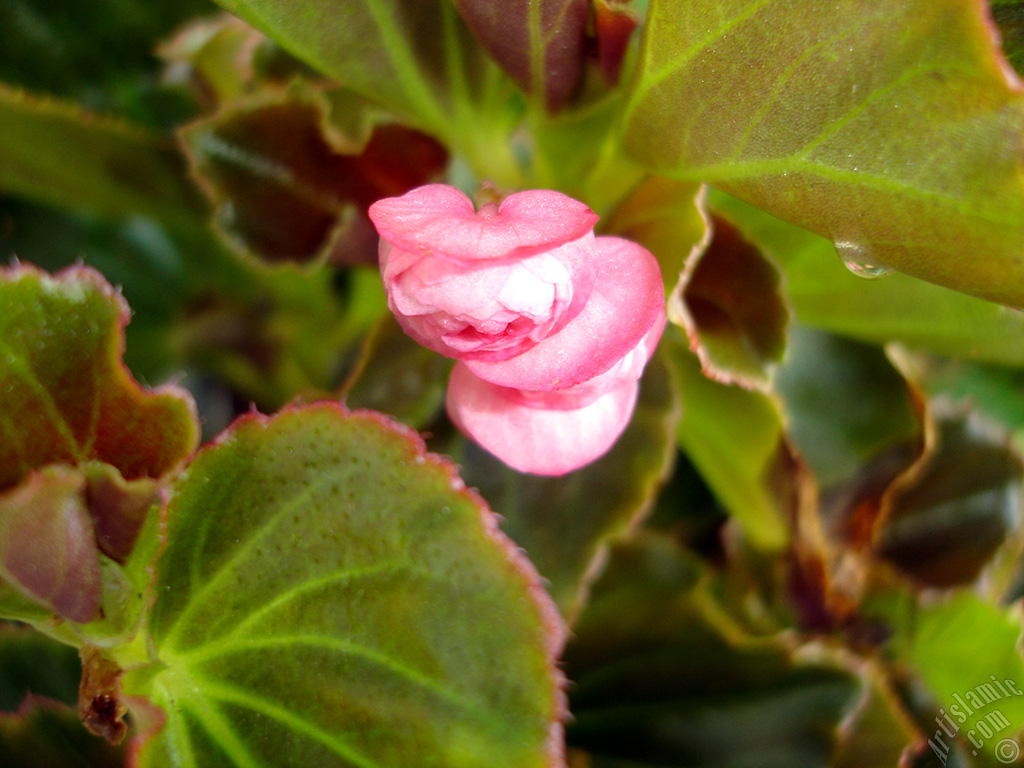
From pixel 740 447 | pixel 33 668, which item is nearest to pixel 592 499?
pixel 740 447

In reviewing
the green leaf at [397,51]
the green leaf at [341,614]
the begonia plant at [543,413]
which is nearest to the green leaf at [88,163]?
the begonia plant at [543,413]

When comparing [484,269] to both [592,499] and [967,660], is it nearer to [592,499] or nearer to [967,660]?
[592,499]

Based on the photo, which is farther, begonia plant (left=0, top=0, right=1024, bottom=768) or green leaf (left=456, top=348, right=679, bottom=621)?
green leaf (left=456, top=348, right=679, bottom=621)

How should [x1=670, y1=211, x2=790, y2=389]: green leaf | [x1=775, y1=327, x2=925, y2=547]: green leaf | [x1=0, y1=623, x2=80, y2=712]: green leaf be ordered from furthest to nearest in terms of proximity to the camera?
1. [x1=775, y1=327, x2=925, y2=547]: green leaf
2. [x1=0, y1=623, x2=80, y2=712]: green leaf
3. [x1=670, y1=211, x2=790, y2=389]: green leaf

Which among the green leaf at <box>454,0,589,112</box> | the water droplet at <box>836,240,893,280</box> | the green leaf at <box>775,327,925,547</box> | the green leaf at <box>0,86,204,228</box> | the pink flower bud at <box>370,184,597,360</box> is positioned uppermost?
the green leaf at <box>454,0,589,112</box>

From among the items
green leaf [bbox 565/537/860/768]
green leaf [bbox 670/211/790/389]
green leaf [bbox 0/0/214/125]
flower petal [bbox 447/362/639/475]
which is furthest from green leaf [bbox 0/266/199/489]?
green leaf [bbox 0/0/214/125]

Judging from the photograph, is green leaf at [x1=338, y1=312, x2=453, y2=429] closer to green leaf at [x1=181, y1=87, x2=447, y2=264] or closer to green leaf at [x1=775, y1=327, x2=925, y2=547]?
green leaf at [x1=181, y1=87, x2=447, y2=264]
